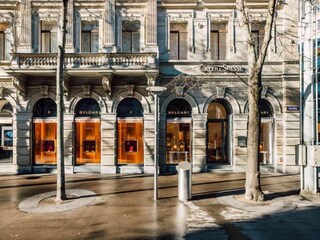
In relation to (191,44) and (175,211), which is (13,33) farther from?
(175,211)

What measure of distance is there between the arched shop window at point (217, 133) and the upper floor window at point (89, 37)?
297 inches

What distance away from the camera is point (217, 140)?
15.9 meters

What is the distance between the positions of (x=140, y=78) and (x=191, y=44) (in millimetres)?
3501

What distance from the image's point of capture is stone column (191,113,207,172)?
592 inches

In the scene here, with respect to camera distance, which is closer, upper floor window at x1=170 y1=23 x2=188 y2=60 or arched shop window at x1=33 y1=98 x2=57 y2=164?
arched shop window at x1=33 y1=98 x2=57 y2=164

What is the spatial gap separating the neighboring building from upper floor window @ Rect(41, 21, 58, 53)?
2.2 inches

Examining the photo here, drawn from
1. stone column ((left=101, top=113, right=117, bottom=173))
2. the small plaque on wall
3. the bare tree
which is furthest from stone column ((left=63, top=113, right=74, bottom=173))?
the bare tree

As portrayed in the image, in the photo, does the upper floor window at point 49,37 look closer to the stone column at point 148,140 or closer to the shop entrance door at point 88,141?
the shop entrance door at point 88,141

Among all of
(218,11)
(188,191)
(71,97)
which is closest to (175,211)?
(188,191)

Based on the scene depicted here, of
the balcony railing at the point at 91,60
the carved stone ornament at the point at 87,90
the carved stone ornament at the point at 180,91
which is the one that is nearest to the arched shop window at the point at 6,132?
the balcony railing at the point at 91,60

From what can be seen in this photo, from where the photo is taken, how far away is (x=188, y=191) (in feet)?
30.6

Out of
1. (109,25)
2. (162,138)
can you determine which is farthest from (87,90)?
(162,138)

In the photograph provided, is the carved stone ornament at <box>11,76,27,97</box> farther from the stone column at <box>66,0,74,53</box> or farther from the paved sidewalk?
the paved sidewalk

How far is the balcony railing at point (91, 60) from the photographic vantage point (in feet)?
46.1
